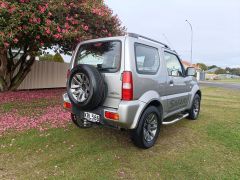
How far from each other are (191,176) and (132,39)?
2472 mm

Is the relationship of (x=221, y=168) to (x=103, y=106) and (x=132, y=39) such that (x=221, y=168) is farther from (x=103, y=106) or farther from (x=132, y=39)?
(x=132, y=39)

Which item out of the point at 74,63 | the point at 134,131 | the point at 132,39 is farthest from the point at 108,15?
the point at 134,131

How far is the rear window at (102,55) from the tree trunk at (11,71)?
6660 mm

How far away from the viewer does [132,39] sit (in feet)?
14.3

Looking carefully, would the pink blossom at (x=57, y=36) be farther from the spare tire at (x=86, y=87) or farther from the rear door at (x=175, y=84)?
the rear door at (x=175, y=84)

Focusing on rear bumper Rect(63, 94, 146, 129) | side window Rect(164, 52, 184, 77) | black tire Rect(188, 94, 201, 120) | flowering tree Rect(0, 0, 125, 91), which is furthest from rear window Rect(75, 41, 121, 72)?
black tire Rect(188, 94, 201, 120)

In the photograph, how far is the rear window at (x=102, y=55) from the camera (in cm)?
435

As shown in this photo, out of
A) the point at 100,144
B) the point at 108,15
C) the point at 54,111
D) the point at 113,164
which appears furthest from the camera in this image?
the point at 108,15

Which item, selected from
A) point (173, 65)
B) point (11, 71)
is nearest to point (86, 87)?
point (173, 65)

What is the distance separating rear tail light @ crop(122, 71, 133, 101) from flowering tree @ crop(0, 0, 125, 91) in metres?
4.21

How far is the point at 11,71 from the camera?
1152 cm

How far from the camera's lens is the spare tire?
13.5 ft

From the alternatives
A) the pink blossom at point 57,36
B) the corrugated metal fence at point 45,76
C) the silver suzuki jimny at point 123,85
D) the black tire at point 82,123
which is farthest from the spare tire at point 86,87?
the corrugated metal fence at point 45,76

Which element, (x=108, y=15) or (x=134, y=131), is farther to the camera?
(x=108, y=15)
